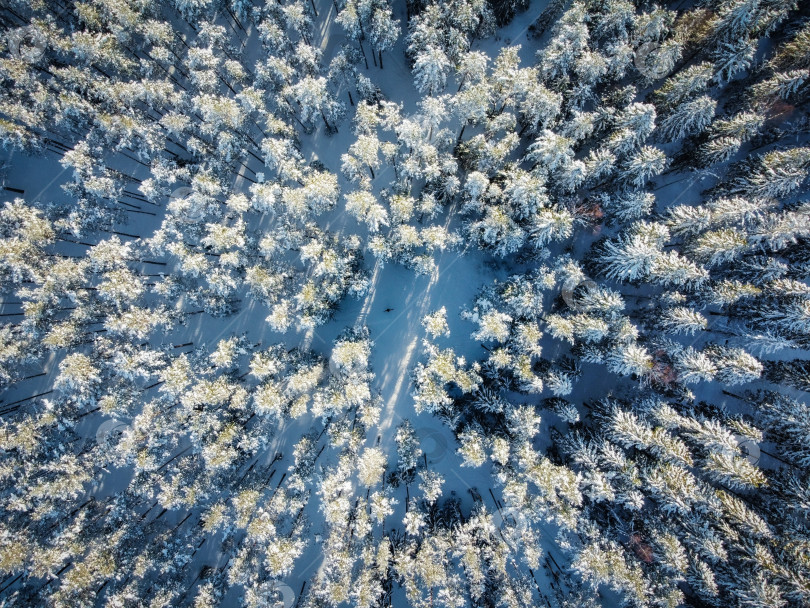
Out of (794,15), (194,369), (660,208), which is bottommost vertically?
(194,369)

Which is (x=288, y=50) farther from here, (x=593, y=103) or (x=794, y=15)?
(x=794, y=15)

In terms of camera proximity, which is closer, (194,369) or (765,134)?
(194,369)

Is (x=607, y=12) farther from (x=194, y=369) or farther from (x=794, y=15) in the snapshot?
(x=194, y=369)

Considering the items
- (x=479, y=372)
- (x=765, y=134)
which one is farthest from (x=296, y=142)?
(x=765, y=134)

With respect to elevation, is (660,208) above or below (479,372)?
above

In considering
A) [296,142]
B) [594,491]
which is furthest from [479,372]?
[296,142]

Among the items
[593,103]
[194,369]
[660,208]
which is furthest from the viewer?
[660,208]

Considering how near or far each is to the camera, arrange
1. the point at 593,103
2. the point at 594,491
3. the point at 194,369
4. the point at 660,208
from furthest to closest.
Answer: the point at 660,208, the point at 593,103, the point at 194,369, the point at 594,491
